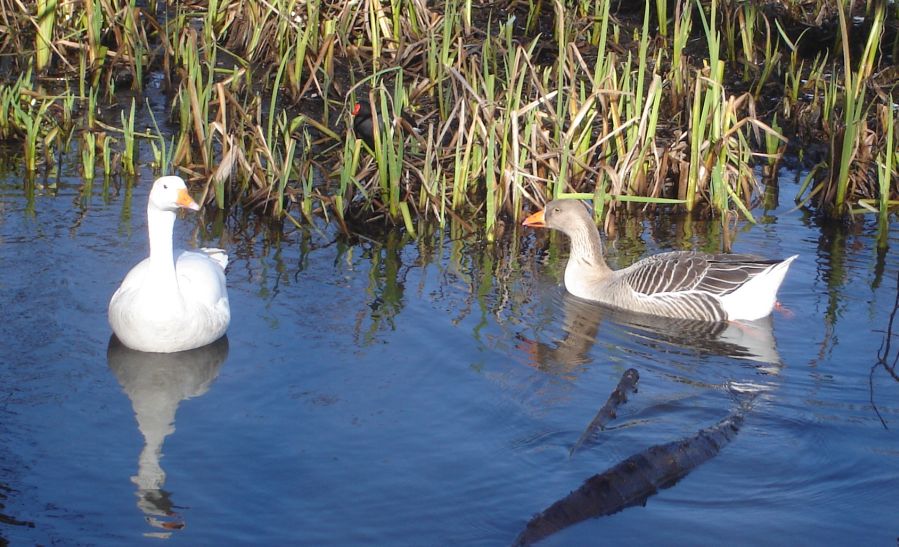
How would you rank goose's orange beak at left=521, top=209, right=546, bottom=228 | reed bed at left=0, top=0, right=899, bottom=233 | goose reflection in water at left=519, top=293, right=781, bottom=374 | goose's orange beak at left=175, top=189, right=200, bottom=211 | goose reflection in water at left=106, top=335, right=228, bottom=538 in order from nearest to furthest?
goose reflection in water at left=106, top=335, right=228, bottom=538 → goose's orange beak at left=175, top=189, right=200, bottom=211 → goose reflection in water at left=519, top=293, right=781, bottom=374 → goose's orange beak at left=521, top=209, right=546, bottom=228 → reed bed at left=0, top=0, right=899, bottom=233

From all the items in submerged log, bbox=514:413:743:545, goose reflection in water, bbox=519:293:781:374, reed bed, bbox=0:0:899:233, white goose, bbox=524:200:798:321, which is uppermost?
reed bed, bbox=0:0:899:233

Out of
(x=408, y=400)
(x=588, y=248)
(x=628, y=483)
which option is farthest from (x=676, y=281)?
(x=628, y=483)

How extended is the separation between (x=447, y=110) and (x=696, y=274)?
293 centimetres

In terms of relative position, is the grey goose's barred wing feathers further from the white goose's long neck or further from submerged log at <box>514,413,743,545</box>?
the white goose's long neck

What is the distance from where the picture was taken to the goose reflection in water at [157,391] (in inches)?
212

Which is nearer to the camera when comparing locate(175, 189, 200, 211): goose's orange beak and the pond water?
the pond water

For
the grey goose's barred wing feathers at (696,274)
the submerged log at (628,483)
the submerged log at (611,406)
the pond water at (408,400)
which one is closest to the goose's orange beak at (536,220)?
the pond water at (408,400)

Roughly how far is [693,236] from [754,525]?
5003mm

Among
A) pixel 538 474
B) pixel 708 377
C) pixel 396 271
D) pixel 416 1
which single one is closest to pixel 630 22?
pixel 416 1

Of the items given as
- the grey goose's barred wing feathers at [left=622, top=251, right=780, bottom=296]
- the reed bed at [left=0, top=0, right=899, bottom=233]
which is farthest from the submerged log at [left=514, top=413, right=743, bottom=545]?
the reed bed at [left=0, top=0, right=899, bottom=233]

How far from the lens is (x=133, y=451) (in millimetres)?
5867

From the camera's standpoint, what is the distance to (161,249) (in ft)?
23.3

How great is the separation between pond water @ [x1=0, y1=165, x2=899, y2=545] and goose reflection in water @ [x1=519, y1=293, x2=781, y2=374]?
3 cm

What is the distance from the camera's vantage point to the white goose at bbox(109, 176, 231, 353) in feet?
23.0
